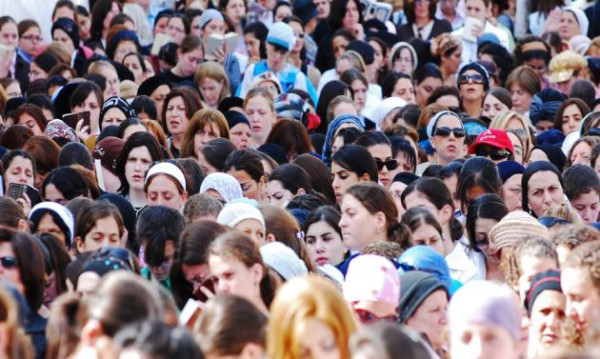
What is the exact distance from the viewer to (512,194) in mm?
11750

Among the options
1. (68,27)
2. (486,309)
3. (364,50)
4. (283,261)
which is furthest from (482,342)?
(68,27)

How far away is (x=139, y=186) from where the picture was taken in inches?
455

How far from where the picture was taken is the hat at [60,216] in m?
9.78

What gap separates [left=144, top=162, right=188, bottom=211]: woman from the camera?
10836 millimetres

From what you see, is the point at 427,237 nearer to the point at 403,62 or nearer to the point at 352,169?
the point at 352,169

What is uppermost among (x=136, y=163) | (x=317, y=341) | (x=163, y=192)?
(x=317, y=341)

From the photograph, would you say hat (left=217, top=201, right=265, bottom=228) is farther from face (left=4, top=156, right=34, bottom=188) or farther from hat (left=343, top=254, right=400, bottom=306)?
face (left=4, top=156, right=34, bottom=188)

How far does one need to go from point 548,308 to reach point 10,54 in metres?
9.37

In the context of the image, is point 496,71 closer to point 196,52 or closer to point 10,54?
point 196,52

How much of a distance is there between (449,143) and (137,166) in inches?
108

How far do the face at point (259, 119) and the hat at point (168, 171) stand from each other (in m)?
3.22

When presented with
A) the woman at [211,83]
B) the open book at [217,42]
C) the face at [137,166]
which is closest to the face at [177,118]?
the woman at [211,83]

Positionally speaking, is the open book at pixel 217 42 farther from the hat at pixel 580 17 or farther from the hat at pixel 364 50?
the hat at pixel 580 17

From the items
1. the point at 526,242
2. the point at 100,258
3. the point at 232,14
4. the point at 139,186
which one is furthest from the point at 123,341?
the point at 232,14
